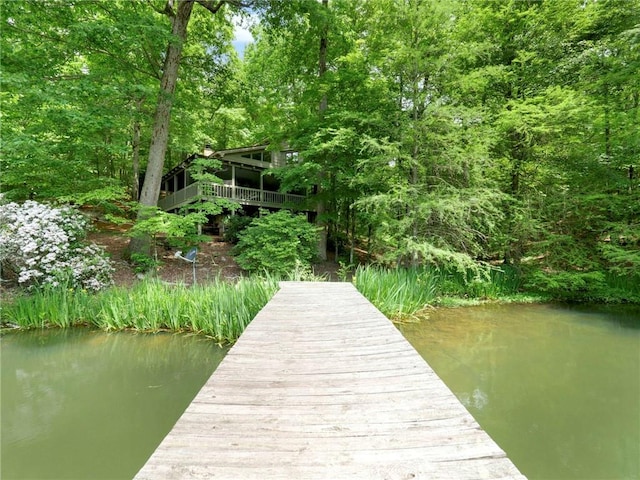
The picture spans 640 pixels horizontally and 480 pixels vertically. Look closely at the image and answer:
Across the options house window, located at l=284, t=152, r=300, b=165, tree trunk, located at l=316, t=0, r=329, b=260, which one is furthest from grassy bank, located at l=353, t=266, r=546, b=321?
house window, located at l=284, t=152, r=300, b=165

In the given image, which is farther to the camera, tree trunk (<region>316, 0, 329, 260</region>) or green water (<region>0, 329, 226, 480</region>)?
tree trunk (<region>316, 0, 329, 260</region>)

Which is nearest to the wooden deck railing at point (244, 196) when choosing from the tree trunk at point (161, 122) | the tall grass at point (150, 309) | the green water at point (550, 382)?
the tree trunk at point (161, 122)

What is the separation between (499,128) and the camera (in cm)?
877

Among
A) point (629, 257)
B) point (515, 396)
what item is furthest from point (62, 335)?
point (629, 257)

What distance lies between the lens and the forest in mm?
7723

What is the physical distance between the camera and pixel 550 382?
3744 millimetres

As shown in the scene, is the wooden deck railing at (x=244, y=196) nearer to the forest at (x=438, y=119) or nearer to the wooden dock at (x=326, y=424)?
the forest at (x=438, y=119)

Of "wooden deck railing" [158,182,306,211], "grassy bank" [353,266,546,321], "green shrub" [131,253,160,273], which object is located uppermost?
"wooden deck railing" [158,182,306,211]

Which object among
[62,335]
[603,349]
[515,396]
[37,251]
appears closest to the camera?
[515,396]

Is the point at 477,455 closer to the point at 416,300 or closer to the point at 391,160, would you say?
the point at 416,300

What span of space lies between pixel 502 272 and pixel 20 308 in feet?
36.8

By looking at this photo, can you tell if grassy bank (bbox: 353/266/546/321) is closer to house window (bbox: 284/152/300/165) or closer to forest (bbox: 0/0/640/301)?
forest (bbox: 0/0/640/301)

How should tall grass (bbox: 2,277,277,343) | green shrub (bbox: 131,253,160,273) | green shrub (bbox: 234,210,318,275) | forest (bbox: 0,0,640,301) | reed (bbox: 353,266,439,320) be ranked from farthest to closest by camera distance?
green shrub (bbox: 234,210,318,275) < green shrub (bbox: 131,253,160,273) < forest (bbox: 0,0,640,301) < reed (bbox: 353,266,439,320) < tall grass (bbox: 2,277,277,343)

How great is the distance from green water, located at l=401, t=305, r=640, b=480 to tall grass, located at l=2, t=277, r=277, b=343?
303 centimetres
